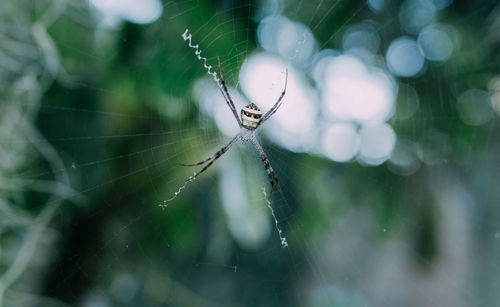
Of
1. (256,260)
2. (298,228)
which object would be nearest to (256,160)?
(298,228)

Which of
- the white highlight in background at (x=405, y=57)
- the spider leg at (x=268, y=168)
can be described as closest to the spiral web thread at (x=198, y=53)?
the spider leg at (x=268, y=168)

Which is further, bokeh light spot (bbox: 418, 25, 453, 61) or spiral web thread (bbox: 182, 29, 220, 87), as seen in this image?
bokeh light spot (bbox: 418, 25, 453, 61)

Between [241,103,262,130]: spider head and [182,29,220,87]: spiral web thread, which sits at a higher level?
[182,29,220,87]: spiral web thread

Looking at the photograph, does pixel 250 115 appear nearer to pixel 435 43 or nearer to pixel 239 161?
pixel 239 161

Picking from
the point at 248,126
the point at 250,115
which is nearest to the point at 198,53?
the point at 250,115

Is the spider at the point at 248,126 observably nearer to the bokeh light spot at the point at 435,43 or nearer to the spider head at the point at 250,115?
the spider head at the point at 250,115

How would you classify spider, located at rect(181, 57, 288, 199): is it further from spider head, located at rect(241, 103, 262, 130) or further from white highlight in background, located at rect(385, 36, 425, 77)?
white highlight in background, located at rect(385, 36, 425, 77)

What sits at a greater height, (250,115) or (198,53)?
(198,53)

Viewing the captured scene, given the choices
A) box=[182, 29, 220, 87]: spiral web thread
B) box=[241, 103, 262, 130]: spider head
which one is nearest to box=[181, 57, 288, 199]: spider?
box=[241, 103, 262, 130]: spider head
